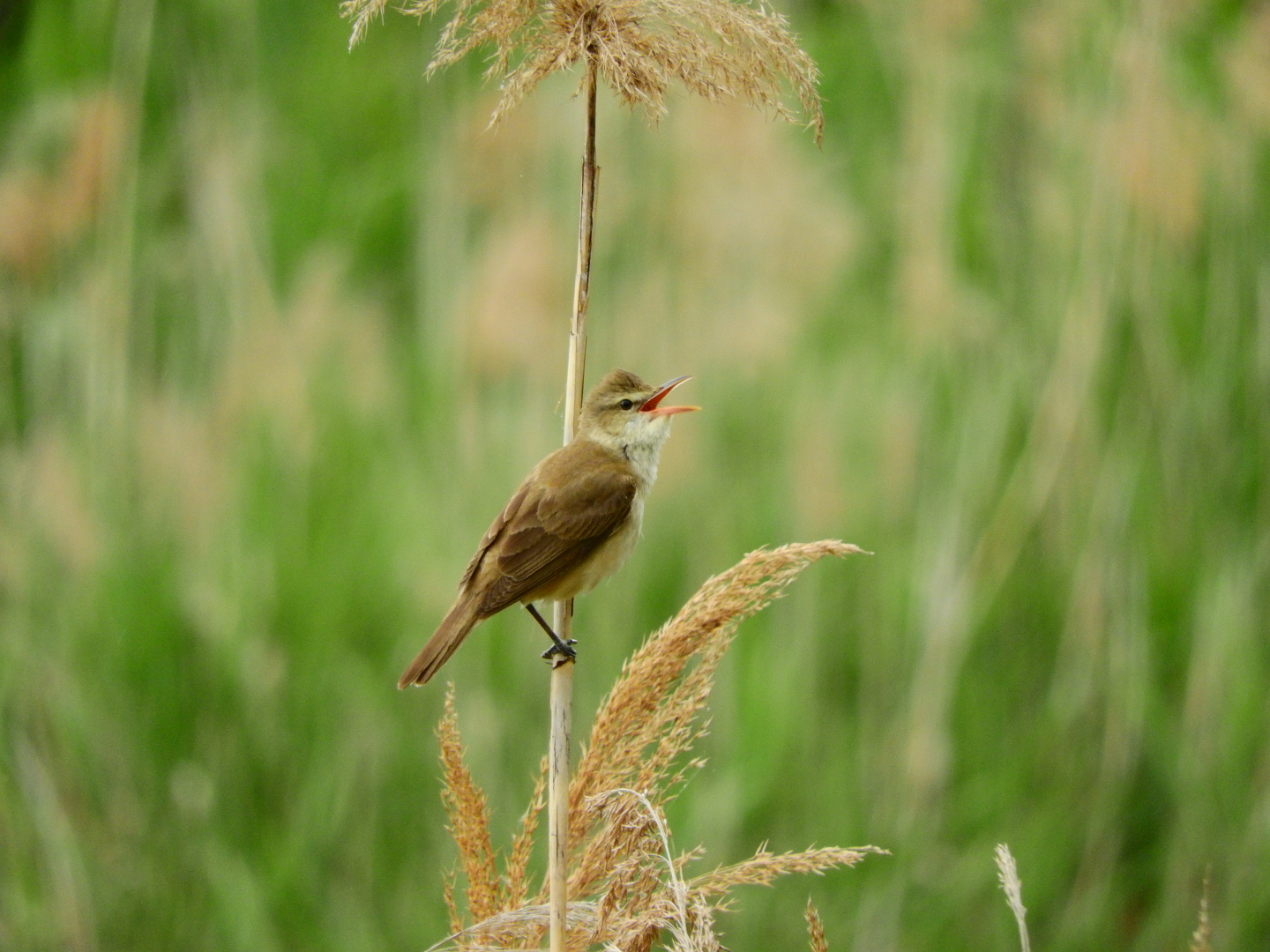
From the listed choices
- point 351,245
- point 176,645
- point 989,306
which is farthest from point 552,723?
point 351,245

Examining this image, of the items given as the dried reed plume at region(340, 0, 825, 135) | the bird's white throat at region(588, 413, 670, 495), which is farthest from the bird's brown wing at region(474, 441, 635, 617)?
the dried reed plume at region(340, 0, 825, 135)

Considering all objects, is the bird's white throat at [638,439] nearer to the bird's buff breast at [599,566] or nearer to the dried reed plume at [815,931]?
the bird's buff breast at [599,566]

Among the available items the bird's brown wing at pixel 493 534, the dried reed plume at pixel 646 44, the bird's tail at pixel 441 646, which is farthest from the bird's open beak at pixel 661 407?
the dried reed plume at pixel 646 44

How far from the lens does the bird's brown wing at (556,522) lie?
8.11ft

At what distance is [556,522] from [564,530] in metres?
0.02

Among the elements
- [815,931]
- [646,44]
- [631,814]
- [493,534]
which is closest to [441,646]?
Result: [493,534]

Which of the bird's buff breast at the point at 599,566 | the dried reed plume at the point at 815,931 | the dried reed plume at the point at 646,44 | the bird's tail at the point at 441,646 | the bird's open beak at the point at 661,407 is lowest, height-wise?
the dried reed plume at the point at 815,931

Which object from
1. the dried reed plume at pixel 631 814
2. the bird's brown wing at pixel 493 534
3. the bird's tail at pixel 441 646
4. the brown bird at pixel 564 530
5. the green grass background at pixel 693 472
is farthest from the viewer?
the green grass background at pixel 693 472

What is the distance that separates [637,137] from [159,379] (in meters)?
2.09

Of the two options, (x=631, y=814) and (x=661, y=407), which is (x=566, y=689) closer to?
(x=631, y=814)

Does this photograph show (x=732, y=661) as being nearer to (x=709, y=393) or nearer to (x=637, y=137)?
(x=709, y=393)

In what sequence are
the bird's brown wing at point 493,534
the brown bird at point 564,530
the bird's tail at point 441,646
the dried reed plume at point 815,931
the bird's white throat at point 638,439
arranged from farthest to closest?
the bird's white throat at point 638,439 < the bird's brown wing at point 493,534 < the brown bird at point 564,530 < the bird's tail at point 441,646 < the dried reed plume at point 815,931

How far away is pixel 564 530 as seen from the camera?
2539 millimetres

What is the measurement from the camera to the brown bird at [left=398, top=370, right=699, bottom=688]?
245cm
